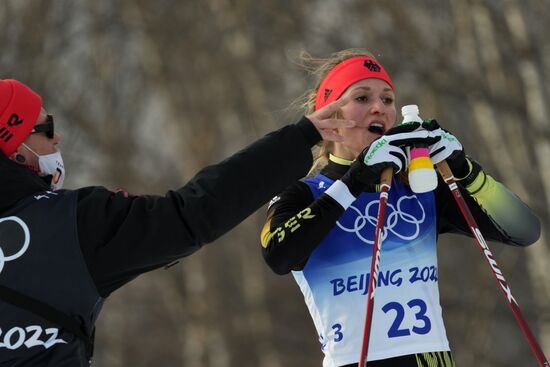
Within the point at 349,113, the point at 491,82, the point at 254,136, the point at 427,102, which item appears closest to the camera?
the point at 349,113

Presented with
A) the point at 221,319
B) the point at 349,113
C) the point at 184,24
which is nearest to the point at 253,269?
the point at 221,319

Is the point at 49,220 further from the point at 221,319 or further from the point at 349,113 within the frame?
the point at 221,319

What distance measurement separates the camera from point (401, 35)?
492 inches

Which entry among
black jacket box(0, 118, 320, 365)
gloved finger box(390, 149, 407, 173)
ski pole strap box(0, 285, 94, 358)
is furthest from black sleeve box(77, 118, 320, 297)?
gloved finger box(390, 149, 407, 173)

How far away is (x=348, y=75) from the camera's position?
14.8 feet

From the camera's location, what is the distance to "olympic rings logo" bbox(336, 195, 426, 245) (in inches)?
164

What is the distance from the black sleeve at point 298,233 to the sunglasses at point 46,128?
89 centimetres

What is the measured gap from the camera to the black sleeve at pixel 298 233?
13.0ft

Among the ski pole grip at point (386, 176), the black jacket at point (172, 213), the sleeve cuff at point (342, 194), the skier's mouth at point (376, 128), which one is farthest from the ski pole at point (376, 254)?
the black jacket at point (172, 213)

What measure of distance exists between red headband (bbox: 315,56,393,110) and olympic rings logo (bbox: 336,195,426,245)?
514mm

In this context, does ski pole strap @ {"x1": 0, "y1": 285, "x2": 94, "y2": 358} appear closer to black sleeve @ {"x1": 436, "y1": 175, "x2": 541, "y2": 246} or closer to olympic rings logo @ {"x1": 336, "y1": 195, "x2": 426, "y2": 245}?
olympic rings logo @ {"x1": 336, "y1": 195, "x2": 426, "y2": 245}

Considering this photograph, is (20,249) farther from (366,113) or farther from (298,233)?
(366,113)

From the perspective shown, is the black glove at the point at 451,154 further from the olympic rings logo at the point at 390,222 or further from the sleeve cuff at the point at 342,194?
the sleeve cuff at the point at 342,194

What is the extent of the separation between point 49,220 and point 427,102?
11.5 meters
